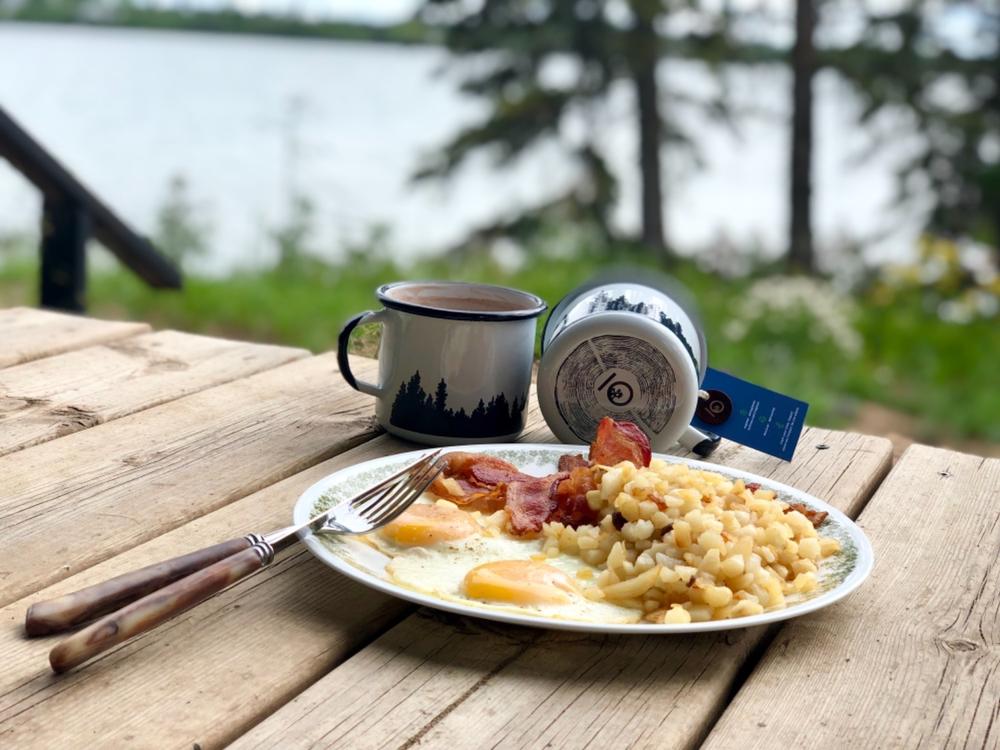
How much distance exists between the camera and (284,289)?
5.59m

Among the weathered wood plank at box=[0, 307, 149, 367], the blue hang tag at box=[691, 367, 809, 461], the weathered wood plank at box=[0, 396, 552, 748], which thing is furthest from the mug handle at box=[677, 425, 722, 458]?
the weathered wood plank at box=[0, 307, 149, 367]

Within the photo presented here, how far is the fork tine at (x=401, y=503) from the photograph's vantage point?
1031mm

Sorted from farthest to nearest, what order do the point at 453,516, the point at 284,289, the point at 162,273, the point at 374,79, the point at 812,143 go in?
the point at 374,79 → the point at 812,143 → the point at 284,289 → the point at 162,273 → the point at 453,516

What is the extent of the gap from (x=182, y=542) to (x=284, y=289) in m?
4.61

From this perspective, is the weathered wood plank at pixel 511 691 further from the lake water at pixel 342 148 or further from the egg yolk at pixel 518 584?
the lake water at pixel 342 148

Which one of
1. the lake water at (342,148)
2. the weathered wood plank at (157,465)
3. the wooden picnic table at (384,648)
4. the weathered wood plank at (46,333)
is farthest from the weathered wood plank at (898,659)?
the lake water at (342,148)

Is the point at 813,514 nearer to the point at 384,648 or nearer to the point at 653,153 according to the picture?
the point at 384,648

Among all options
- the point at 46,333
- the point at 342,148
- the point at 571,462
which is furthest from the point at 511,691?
the point at 342,148

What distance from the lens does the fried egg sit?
0.93 meters

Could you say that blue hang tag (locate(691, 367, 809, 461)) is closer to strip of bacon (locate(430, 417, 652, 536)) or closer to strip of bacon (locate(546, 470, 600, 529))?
strip of bacon (locate(430, 417, 652, 536))

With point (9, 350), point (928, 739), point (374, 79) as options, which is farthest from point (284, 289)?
point (374, 79)

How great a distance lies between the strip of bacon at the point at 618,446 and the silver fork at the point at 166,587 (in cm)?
20

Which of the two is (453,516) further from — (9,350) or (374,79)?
(374,79)

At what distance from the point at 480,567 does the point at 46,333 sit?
1106mm
